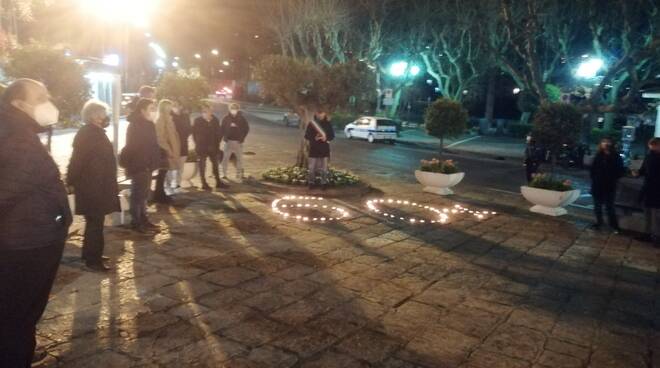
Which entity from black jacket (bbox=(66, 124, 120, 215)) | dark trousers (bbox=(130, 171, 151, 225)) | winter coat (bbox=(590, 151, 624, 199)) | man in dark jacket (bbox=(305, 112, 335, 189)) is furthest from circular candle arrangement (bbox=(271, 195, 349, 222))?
winter coat (bbox=(590, 151, 624, 199))

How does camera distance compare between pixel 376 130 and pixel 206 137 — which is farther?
pixel 376 130

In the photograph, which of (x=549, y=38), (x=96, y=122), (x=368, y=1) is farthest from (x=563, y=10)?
(x=96, y=122)

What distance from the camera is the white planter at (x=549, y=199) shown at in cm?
966

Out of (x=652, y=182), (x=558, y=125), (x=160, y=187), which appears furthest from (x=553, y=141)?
(x=160, y=187)

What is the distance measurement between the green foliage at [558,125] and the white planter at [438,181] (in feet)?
6.20

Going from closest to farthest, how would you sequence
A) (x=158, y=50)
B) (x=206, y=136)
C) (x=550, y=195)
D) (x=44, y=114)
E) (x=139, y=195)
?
(x=44, y=114), (x=139, y=195), (x=550, y=195), (x=206, y=136), (x=158, y=50)

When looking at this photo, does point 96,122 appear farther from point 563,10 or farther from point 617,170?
point 563,10

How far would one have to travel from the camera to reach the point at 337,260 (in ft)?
20.0

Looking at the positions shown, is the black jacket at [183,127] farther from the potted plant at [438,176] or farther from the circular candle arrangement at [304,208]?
the potted plant at [438,176]

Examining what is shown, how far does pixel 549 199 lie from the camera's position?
9.73 meters

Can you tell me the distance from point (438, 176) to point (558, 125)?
2430 millimetres

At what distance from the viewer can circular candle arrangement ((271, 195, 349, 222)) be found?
26.9ft

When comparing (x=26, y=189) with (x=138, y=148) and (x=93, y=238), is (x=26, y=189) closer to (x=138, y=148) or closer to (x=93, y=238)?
(x=93, y=238)

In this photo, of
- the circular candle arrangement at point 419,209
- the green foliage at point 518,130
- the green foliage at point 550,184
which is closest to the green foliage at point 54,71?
the circular candle arrangement at point 419,209
